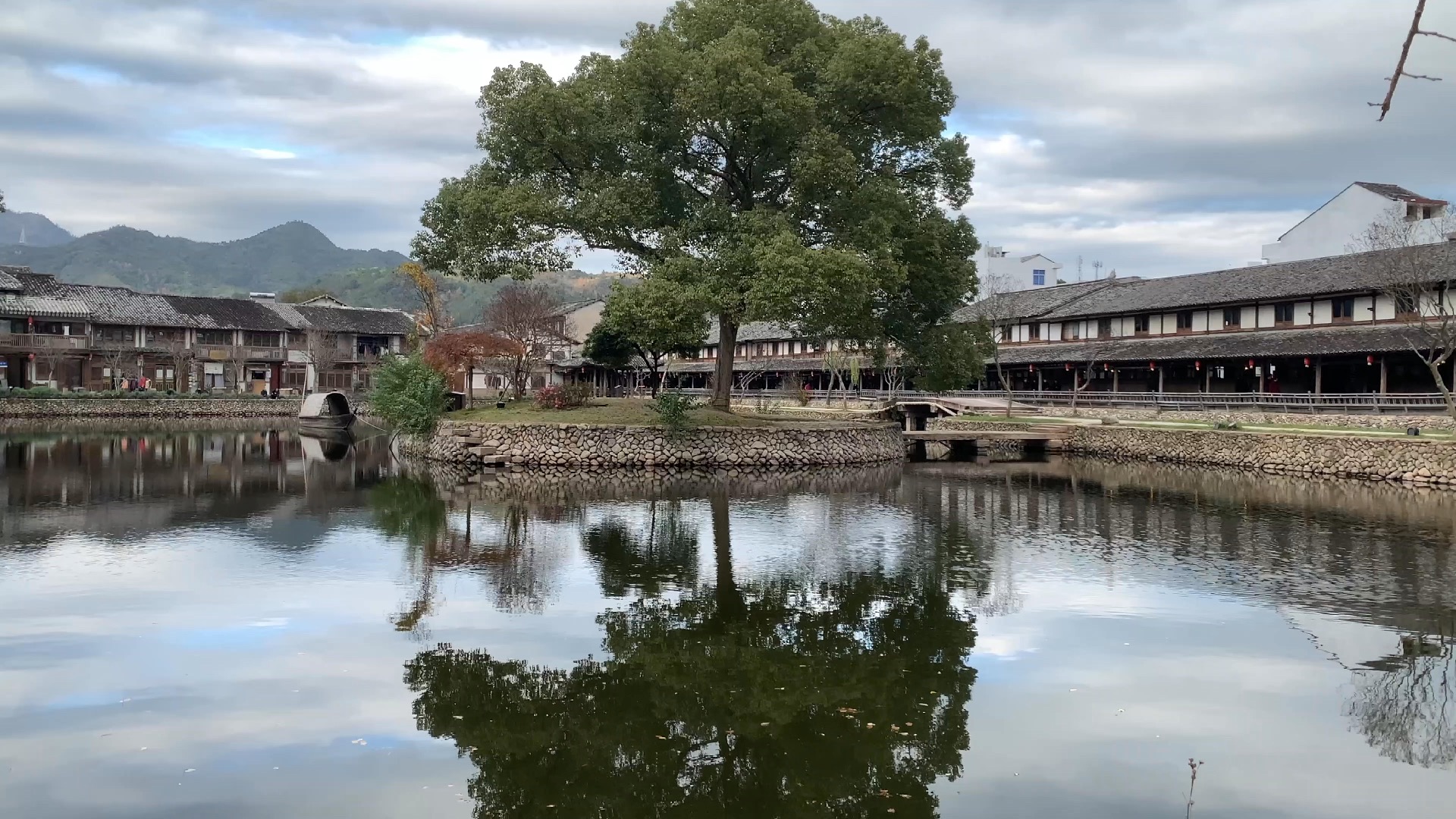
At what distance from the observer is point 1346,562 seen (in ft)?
62.1

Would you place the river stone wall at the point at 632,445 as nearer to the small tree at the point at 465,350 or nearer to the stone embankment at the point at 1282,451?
the small tree at the point at 465,350

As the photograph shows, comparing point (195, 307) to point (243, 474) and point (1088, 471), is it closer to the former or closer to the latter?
point (243, 474)

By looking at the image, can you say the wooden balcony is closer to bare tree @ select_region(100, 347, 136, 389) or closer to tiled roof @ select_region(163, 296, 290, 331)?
bare tree @ select_region(100, 347, 136, 389)

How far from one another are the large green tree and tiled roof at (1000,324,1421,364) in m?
16.5

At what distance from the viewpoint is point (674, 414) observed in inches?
1401

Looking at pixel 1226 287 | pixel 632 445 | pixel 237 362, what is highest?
pixel 1226 287

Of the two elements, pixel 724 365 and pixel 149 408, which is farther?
pixel 149 408

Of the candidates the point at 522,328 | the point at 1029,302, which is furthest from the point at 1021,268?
the point at 522,328

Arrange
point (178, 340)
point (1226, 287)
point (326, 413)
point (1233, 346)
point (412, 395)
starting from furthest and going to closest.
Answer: point (178, 340)
point (326, 413)
point (1226, 287)
point (1233, 346)
point (412, 395)

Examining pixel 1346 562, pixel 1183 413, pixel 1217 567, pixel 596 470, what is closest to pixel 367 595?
pixel 1217 567

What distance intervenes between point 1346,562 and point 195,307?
79.2 m

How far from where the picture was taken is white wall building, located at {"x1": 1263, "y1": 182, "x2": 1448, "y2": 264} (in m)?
55.6

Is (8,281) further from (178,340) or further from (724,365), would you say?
(724,365)

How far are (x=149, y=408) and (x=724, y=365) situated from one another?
142 feet
